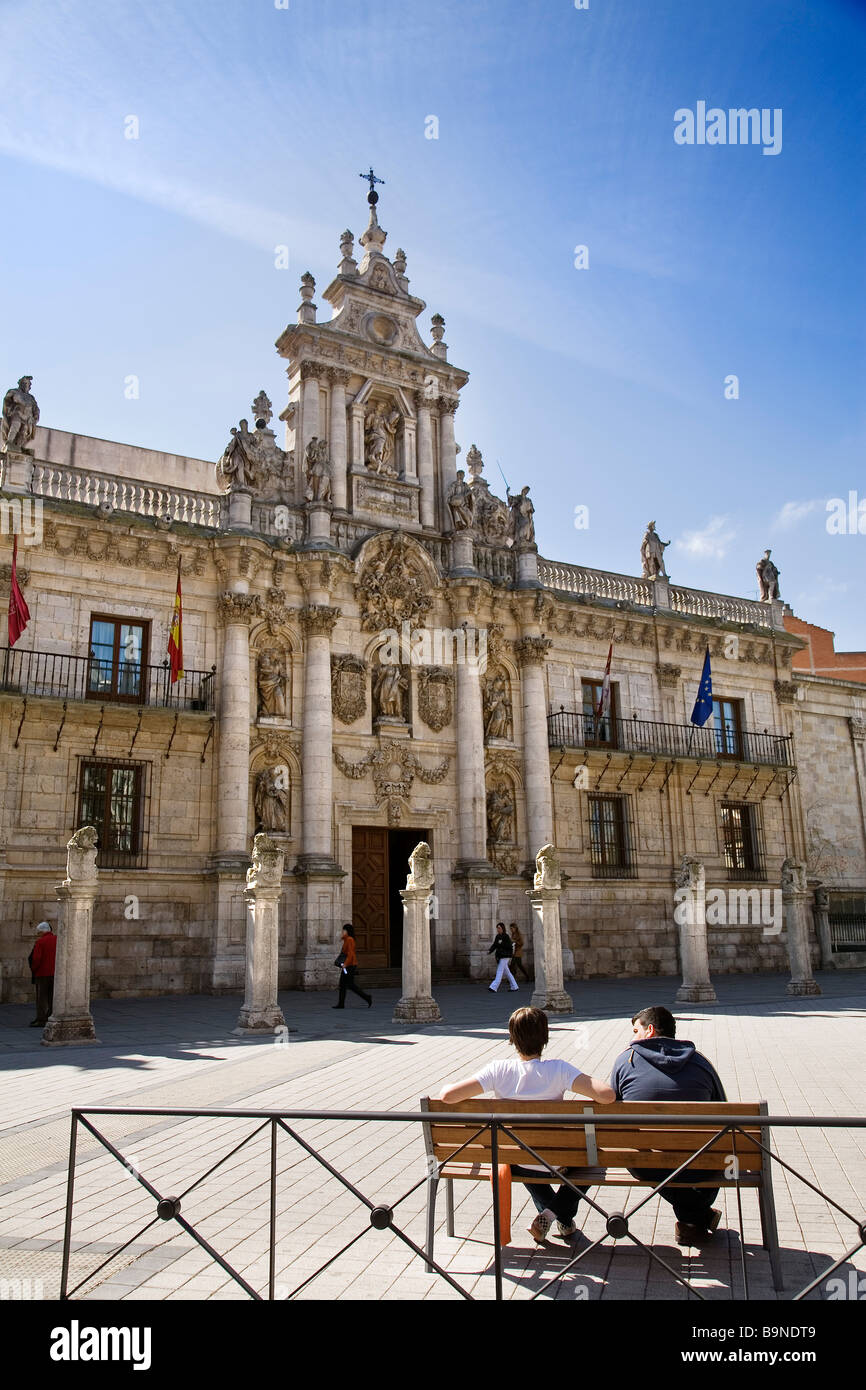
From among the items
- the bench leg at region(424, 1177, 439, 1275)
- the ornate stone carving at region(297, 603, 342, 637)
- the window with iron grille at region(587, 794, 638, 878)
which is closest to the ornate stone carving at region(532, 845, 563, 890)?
the ornate stone carving at region(297, 603, 342, 637)

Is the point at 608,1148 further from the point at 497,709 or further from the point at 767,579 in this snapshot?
the point at 767,579

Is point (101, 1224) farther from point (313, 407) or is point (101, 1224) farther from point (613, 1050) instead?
point (313, 407)

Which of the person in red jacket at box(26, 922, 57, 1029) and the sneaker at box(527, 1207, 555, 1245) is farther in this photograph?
the person in red jacket at box(26, 922, 57, 1029)

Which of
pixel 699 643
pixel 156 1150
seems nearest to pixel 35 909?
pixel 156 1150

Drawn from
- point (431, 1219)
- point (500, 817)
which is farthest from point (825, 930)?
point (431, 1219)

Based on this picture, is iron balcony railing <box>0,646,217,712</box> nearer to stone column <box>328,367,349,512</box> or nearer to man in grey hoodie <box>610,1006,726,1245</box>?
stone column <box>328,367,349,512</box>

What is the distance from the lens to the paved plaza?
504cm

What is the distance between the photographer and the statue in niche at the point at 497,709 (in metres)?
26.2

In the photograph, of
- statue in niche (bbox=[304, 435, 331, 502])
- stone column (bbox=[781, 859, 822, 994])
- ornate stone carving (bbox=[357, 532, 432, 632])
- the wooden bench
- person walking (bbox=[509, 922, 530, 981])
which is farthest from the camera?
ornate stone carving (bbox=[357, 532, 432, 632])

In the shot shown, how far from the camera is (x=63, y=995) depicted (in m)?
13.7

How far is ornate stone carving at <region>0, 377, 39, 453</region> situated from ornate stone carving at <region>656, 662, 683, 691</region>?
57.6ft

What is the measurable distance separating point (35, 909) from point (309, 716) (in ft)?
22.8

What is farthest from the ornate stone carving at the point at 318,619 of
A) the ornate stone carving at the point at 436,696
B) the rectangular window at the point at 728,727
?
the rectangular window at the point at 728,727

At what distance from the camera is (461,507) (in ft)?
87.0
